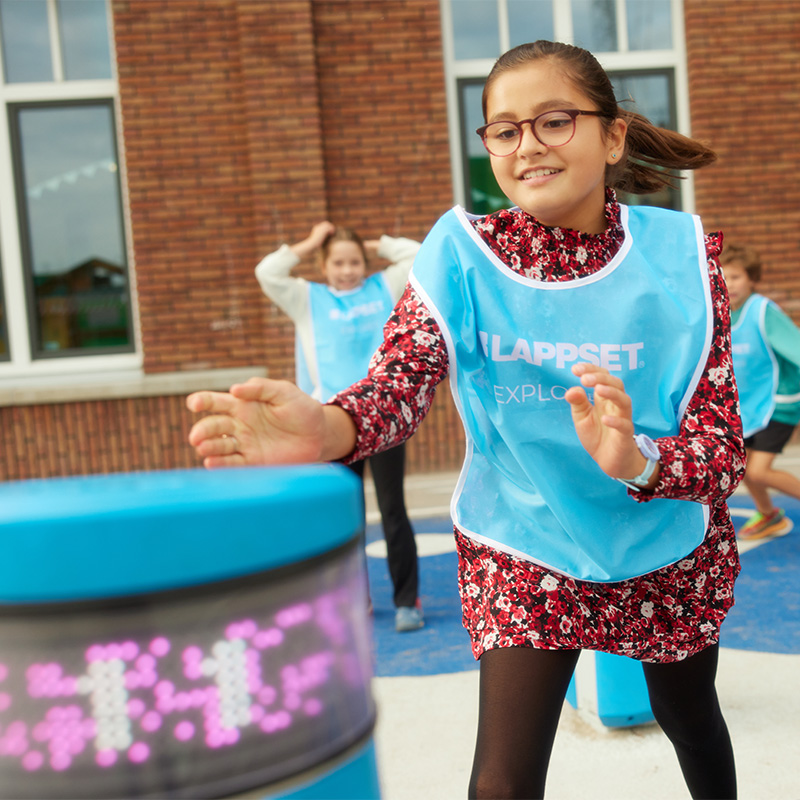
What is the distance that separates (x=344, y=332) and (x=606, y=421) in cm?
351

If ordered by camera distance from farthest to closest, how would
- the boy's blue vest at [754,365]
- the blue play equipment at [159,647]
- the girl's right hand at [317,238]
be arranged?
the boy's blue vest at [754,365]
the girl's right hand at [317,238]
the blue play equipment at [159,647]

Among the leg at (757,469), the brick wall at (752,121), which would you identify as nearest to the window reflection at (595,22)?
the brick wall at (752,121)

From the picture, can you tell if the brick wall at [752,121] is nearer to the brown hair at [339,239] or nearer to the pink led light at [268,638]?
the brown hair at [339,239]

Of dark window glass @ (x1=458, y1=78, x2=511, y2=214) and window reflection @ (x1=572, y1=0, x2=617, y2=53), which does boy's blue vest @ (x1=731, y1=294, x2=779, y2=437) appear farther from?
window reflection @ (x1=572, y1=0, x2=617, y2=53)

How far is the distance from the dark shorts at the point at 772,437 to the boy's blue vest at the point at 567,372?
416cm

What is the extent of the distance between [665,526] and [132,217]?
7458mm

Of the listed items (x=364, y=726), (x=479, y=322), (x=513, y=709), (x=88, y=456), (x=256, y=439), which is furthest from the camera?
(x=88, y=456)

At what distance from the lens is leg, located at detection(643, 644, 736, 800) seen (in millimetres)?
1897

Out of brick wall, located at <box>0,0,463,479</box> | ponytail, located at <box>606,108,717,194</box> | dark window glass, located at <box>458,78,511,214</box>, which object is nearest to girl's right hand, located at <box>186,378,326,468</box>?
ponytail, located at <box>606,108,717,194</box>

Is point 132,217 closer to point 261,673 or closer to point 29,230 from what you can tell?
point 29,230

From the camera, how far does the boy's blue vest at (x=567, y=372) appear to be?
5.84ft

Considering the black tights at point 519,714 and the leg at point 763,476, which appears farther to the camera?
the leg at point 763,476

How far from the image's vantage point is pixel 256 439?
4.19 ft

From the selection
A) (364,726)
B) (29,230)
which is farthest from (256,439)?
(29,230)
